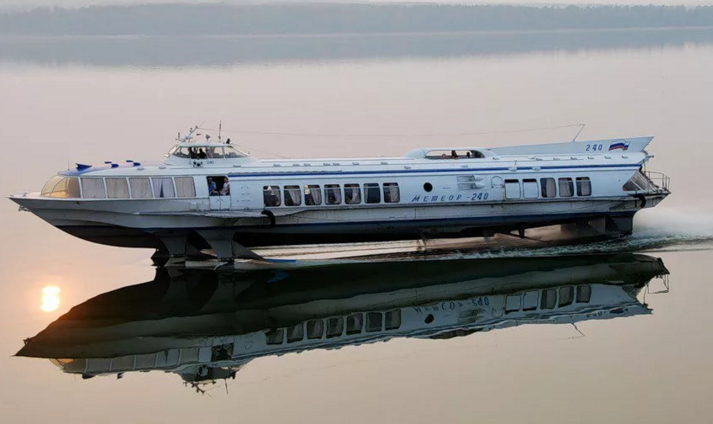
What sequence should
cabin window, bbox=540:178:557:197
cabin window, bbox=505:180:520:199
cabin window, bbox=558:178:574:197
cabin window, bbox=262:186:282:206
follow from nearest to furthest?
cabin window, bbox=262:186:282:206 → cabin window, bbox=505:180:520:199 → cabin window, bbox=540:178:557:197 → cabin window, bbox=558:178:574:197

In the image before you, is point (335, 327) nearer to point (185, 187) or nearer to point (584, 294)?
point (185, 187)

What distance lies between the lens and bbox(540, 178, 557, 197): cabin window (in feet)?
119

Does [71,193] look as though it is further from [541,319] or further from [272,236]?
[541,319]

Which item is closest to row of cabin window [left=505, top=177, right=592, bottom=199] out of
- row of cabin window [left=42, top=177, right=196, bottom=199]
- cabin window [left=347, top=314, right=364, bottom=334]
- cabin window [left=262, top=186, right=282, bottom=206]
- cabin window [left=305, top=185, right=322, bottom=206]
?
cabin window [left=305, top=185, right=322, bottom=206]

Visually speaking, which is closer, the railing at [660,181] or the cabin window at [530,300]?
the cabin window at [530,300]

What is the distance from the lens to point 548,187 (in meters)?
36.4

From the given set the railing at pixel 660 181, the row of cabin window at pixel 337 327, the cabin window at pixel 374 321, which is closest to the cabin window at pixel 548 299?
the row of cabin window at pixel 337 327

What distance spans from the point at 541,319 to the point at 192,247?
1181 centimetres

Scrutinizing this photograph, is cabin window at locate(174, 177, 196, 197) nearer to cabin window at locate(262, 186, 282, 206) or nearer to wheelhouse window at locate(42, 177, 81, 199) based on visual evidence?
cabin window at locate(262, 186, 282, 206)

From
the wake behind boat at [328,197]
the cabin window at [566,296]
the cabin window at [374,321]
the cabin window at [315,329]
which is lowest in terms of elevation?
the cabin window at [315,329]

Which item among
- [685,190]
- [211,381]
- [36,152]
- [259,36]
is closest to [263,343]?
[211,381]

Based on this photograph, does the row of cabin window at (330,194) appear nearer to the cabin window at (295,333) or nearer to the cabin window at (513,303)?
the cabin window at (295,333)

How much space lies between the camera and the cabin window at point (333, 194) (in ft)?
114

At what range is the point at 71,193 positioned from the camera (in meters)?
33.7
